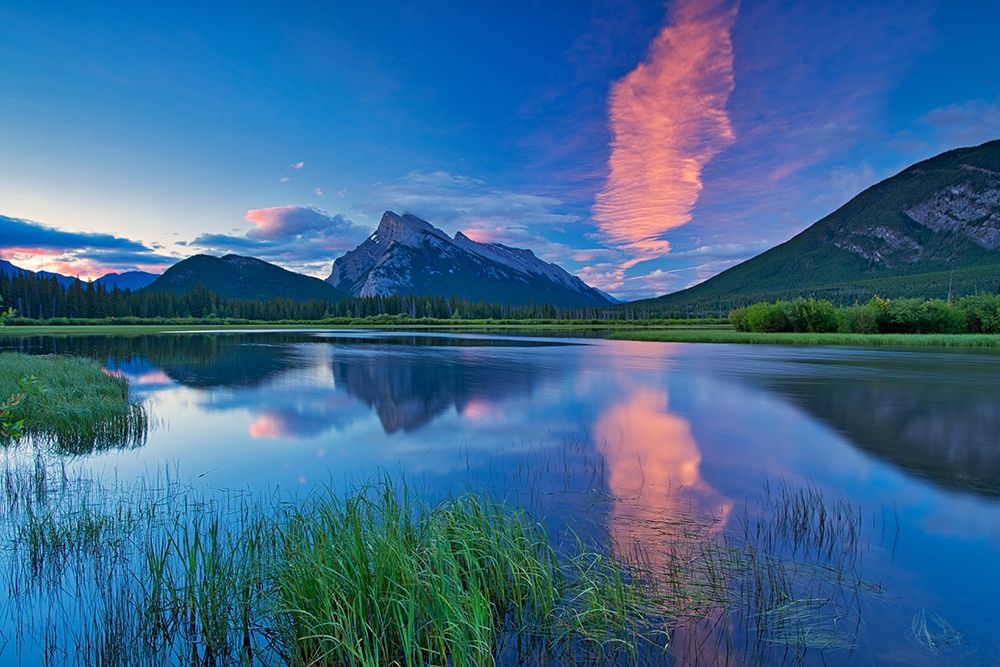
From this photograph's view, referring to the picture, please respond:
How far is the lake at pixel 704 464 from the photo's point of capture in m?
6.68

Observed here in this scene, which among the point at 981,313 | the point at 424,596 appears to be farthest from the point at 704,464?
the point at 981,313

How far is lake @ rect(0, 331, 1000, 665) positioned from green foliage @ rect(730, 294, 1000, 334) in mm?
50675

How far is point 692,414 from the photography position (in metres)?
22.9

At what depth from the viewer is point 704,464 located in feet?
48.1

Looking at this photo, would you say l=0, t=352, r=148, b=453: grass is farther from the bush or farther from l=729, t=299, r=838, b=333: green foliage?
the bush

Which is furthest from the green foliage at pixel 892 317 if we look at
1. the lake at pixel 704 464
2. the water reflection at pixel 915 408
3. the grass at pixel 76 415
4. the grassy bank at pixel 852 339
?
the grass at pixel 76 415

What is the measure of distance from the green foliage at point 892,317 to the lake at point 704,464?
50.7 metres

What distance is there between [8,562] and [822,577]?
12.5 meters

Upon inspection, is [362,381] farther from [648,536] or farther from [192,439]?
[648,536]

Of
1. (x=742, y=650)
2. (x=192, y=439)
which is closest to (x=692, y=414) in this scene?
(x=742, y=650)

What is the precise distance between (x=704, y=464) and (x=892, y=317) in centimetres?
8314

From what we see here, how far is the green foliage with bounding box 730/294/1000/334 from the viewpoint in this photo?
73125mm

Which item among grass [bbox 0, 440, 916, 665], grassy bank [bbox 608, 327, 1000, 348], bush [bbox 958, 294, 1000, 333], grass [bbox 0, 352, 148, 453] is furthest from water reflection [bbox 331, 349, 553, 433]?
bush [bbox 958, 294, 1000, 333]

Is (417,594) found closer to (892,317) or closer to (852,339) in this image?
(852,339)
